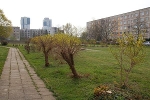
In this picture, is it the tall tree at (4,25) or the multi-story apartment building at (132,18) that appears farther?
the multi-story apartment building at (132,18)

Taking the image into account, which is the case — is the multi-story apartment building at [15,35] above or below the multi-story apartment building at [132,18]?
below

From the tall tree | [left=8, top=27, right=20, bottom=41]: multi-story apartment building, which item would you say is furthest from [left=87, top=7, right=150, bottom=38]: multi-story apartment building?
the tall tree

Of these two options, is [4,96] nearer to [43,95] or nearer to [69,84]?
[43,95]

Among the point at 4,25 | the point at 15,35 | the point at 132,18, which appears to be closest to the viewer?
the point at 4,25

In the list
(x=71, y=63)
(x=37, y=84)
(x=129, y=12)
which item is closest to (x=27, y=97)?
(x=37, y=84)

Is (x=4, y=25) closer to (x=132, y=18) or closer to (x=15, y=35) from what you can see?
(x=132, y=18)

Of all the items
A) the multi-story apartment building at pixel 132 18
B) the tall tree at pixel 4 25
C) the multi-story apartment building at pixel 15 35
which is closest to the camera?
the tall tree at pixel 4 25

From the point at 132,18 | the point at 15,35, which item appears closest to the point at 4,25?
the point at 132,18

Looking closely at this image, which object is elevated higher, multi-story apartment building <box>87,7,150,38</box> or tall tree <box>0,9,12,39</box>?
multi-story apartment building <box>87,7,150,38</box>

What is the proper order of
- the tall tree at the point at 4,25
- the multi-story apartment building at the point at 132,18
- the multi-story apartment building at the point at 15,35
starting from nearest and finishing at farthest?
1. the tall tree at the point at 4,25
2. the multi-story apartment building at the point at 132,18
3. the multi-story apartment building at the point at 15,35

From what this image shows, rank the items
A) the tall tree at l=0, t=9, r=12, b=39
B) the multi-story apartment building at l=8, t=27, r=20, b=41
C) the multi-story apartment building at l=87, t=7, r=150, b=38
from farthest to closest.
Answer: the multi-story apartment building at l=8, t=27, r=20, b=41 → the multi-story apartment building at l=87, t=7, r=150, b=38 → the tall tree at l=0, t=9, r=12, b=39

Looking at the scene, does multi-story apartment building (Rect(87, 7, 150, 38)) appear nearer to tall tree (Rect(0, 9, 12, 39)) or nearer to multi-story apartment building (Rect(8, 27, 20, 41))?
multi-story apartment building (Rect(8, 27, 20, 41))

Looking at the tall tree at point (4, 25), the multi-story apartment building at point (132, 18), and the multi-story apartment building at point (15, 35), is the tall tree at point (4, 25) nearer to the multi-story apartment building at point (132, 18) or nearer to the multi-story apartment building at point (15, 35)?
the multi-story apartment building at point (132, 18)

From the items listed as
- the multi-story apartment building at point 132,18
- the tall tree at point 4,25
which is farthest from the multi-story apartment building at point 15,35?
the tall tree at point 4,25
